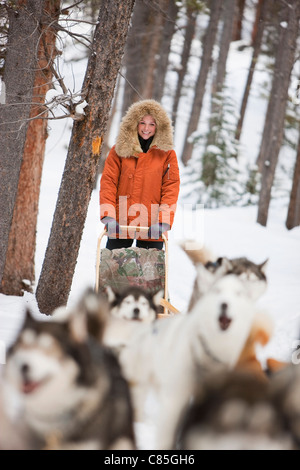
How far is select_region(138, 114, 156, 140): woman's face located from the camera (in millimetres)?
3363

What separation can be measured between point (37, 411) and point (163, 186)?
2.81 m

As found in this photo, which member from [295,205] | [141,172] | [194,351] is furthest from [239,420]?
[295,205]

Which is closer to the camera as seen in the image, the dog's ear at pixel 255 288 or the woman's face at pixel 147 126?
the dog's ear at pixel 255 288

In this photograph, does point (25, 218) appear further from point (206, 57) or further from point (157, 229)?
point (206, 57)

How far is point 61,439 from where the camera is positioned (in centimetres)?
80

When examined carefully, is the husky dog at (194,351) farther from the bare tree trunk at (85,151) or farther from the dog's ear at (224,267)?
the bare tree trunk at (85,151)

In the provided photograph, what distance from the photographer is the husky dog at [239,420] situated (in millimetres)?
728

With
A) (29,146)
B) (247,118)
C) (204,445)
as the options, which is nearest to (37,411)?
(204,445)

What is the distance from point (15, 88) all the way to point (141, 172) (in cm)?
160

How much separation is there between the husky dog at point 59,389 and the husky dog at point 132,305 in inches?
14.9

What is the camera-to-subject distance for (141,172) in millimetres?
3432

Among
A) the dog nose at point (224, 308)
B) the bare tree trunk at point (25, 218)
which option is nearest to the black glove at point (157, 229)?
the dog nose at point (224, 308)

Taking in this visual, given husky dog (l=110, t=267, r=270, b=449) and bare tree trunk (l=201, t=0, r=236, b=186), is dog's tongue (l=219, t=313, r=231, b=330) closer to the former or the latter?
husky dog (l=110, t=267, r=270, b=449)

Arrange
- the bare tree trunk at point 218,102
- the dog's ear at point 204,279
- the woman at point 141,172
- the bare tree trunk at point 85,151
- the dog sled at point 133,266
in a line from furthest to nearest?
the bare tree trunk at point 218,102, the bare tree trunk at point 85,151, the woman at point 141,172, the dog sled at point 133,266, the dog's ear at point 204,279
